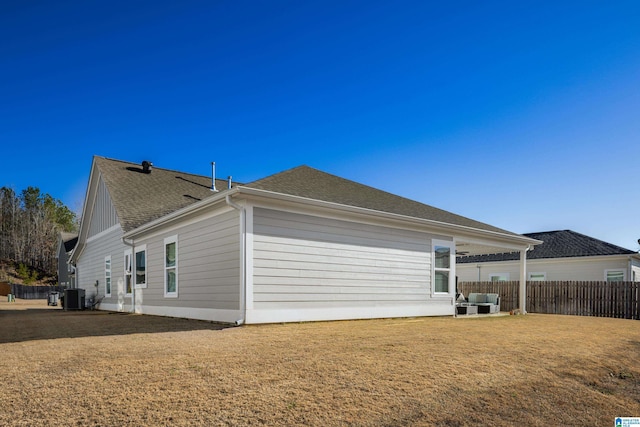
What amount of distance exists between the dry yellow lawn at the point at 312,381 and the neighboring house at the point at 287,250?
260 centimetres

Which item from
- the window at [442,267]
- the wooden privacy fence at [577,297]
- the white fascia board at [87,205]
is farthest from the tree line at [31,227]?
the window at [442,267]

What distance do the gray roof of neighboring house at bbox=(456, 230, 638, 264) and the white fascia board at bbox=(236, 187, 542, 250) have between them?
23.7 ft

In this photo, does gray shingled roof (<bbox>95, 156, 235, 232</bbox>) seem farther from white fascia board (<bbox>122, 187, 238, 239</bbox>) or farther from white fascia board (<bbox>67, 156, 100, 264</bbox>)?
white fascia board (<bbox>122, 187, 238, 239</bbox>)

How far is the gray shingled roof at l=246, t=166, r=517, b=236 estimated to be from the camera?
10.4 meters

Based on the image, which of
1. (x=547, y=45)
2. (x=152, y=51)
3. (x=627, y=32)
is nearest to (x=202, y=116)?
(x=152, y=51)

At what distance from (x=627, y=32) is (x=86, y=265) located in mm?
22902

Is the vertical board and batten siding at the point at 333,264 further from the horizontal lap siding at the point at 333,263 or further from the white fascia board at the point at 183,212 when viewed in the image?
the white fascia board at the point at 183,212

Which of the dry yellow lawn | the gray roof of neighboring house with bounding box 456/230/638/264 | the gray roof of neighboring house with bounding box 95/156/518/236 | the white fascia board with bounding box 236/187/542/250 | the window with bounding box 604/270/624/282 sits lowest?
the window with bounding box 604/270/624/282

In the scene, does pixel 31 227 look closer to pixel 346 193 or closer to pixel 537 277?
pixel 346 193

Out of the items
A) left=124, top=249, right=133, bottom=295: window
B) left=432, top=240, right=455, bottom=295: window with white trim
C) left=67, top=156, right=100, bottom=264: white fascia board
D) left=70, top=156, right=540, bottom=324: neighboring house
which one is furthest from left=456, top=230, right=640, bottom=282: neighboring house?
left=67, top=156, right=100, bottom=264: white fascia board

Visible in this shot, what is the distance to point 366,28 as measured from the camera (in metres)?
12.5

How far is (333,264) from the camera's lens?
10547 mm

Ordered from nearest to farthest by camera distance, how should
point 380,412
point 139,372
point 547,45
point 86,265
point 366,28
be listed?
point 380,412 < point 139,372 < point 547,45 < point 366,28 < point 86,265

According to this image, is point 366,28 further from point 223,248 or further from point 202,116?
point 202,116
